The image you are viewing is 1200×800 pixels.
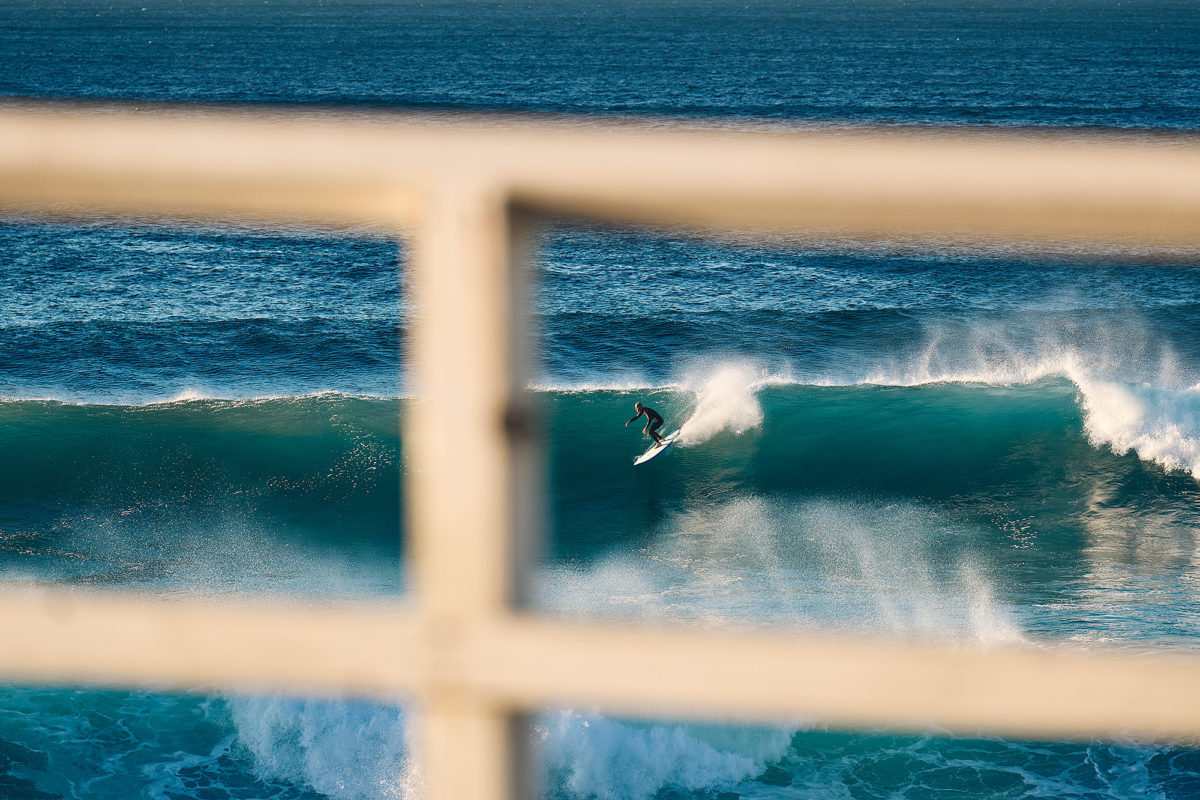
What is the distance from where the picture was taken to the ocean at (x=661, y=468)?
998cm

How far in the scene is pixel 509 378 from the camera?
690 millimetres

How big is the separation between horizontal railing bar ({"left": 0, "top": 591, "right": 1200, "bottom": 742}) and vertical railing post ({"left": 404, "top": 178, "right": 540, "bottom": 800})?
0.01 metres

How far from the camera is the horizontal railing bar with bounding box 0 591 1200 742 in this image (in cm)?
65

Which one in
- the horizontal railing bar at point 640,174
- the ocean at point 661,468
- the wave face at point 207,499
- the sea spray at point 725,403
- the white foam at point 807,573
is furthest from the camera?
the sea spray at point 725,403

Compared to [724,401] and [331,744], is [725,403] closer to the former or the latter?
[724,401]

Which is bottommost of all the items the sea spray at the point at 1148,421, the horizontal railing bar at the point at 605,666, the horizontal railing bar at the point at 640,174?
the horizontal railing bar at the point at 605,666

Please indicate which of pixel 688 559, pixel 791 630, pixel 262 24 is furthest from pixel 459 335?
pixel 262 24

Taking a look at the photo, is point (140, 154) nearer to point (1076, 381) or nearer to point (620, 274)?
point (1076, 381)

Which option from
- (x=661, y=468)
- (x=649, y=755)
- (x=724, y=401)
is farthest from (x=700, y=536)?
(x=724, y=401)

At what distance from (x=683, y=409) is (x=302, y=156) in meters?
19.4

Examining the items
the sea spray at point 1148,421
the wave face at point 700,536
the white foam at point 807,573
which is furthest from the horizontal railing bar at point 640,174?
the sea spray at point 1148,421

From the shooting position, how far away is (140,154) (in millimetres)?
665

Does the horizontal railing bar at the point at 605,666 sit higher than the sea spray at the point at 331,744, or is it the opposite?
the sea spray at the point at 331,744

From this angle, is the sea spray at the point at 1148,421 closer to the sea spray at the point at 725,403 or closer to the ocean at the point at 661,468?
the ocean at the point at 661,468
